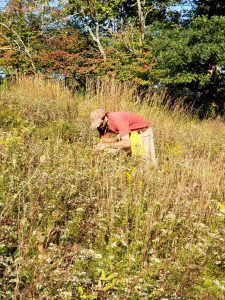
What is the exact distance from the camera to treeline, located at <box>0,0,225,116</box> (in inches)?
469

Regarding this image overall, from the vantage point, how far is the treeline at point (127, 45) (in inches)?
469

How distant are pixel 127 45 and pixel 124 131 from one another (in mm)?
10433

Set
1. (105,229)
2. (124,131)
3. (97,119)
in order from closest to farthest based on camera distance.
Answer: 1. (105,229)
2. (97,119)
3. (124,131)

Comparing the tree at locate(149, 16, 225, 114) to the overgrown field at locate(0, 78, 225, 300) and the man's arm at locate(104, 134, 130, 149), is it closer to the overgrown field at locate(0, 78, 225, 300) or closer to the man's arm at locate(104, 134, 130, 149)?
the man's arm at locate(104, 134, 130, 149)

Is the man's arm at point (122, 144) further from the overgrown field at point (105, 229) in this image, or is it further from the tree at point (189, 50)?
the tree at point (189, 50)

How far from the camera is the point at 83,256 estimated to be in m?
2.61

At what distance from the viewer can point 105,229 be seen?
3201 mm

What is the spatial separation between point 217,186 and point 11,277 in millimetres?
2808

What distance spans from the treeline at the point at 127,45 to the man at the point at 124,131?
6.20 metres

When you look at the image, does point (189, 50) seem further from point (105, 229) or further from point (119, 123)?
point (105, 229)

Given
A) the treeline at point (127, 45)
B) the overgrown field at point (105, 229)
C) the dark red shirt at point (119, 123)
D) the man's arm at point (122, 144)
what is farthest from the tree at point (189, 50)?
the overgrown field at point (105, 229)

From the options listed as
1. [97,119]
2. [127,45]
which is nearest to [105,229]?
[97,119]

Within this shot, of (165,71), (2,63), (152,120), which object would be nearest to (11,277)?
(152,120)

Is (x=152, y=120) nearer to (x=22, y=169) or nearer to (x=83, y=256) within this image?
(x=22, y=169)
